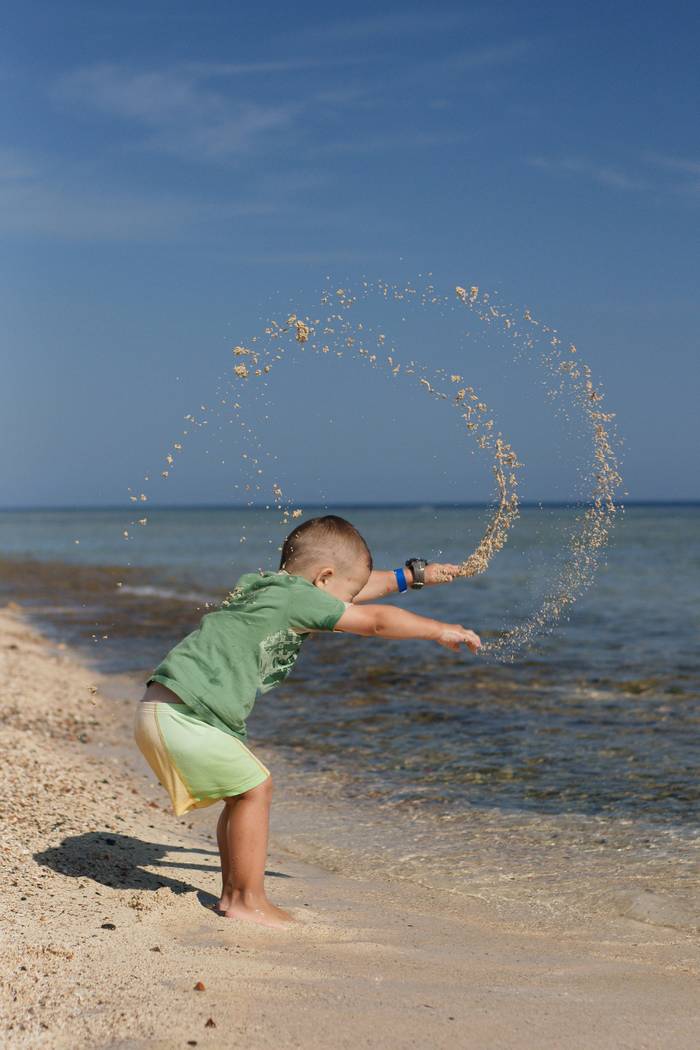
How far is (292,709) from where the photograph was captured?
9258mm

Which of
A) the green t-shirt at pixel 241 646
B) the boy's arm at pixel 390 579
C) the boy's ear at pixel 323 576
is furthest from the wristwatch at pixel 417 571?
the green t-shirt at pixel 241 646

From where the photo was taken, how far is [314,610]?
3.85 meters

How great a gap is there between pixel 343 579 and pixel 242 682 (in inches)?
22.1

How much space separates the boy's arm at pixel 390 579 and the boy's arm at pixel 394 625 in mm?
656

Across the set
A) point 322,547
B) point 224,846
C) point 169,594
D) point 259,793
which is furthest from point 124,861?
point 169,594

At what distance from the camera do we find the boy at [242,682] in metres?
3.85

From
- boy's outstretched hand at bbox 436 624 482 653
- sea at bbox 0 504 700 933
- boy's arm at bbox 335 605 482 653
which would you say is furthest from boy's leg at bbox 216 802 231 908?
sea at bbox 0 504 700 933

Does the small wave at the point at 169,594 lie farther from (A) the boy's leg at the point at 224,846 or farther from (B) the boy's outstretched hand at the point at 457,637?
(B) the boy's outstretched hand at the point at 457,637

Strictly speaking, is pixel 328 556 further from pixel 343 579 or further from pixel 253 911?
pixel 253 911

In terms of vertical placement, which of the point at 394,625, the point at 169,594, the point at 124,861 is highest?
the point at 394,625

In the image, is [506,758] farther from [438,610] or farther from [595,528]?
[438,610]

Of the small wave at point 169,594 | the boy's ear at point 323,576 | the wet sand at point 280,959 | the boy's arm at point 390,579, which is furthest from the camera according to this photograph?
the small wave at point 169,594

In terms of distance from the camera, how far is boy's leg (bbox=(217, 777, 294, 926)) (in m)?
3.95

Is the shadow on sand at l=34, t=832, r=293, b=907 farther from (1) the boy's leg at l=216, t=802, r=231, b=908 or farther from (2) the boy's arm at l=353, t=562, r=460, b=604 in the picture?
Result: (2) the boy's arm at l=353, t=562, r=460, b=604
